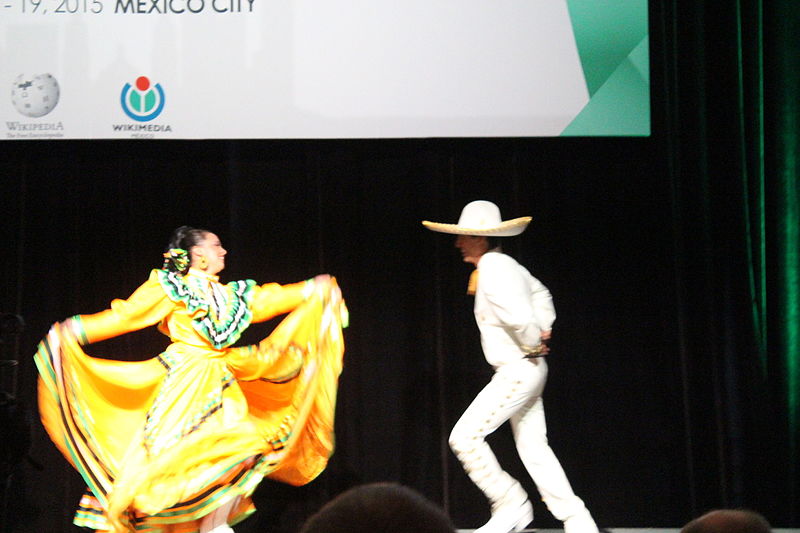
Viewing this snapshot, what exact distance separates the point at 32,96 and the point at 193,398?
1917mm

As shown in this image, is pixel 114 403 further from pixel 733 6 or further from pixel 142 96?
pixel 733 6

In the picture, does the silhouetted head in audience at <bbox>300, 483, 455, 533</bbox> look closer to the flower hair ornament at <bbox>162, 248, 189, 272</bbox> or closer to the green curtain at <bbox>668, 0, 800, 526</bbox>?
the flower hair ornament at <bbox>162, 248, 189, 272</bbox>

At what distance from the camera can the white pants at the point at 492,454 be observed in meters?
4.39

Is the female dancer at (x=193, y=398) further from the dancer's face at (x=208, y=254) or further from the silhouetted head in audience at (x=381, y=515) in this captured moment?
the silhouetted head in audience at (x=381, y=515)

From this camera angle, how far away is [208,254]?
14.4 feet

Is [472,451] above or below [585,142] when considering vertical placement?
below

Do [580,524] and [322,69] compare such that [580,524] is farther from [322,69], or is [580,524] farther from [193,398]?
[322,69]

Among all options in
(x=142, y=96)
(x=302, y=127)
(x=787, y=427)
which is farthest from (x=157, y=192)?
(x=787, y=427)

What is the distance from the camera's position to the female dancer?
13.5 feet

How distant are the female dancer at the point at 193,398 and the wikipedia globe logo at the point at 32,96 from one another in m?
1.25

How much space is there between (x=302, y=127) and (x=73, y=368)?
1657 mm

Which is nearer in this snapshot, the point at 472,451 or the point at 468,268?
the point at 472,451

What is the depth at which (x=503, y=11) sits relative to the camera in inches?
204

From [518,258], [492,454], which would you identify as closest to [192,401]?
Result: [492,454]
